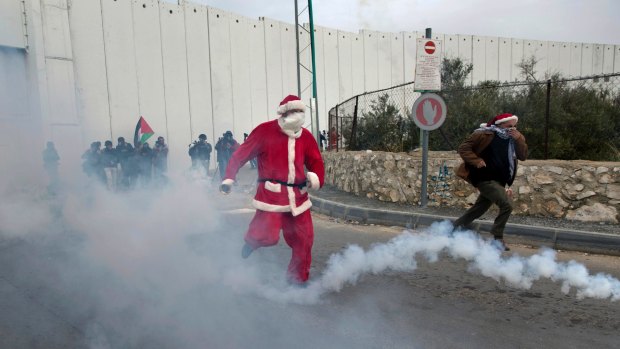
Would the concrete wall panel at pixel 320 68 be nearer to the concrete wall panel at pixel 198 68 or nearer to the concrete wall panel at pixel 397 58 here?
the concrete wall panel at pixel 397 58

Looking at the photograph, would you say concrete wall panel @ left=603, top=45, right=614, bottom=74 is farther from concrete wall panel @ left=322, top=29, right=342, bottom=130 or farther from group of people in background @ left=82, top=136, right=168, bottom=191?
group of people in background @ left=82, top=136, right=168, bottom=191

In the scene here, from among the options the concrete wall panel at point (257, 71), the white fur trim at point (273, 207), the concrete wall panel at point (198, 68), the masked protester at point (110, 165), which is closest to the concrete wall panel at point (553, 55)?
the concrete wall panel at point (257, 71)

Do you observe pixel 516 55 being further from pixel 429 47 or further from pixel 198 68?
pixel 429 47

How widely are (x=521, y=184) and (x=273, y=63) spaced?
13635 mm

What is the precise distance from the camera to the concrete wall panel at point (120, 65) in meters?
14.3

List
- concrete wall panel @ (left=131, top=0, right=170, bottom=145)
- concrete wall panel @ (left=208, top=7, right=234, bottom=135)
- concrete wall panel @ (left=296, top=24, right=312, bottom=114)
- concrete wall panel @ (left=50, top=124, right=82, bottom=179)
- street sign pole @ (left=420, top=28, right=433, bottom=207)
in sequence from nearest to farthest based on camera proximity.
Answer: street sign pole @ (left=420, top=28, right=433, bottom=207), concrete wall panel @ (left=50, top=124, right=82, bottom=179), concrete wall panel @ (left=131, top=0, right=170, bottom=145), concrete wall panel @ (left=208, top=7, right=234, bottom=135), concrete wall panel @ (left=296, top=24, right=312, bottom=114)

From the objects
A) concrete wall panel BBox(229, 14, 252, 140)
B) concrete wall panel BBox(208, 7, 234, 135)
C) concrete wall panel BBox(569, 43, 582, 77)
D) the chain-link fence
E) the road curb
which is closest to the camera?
the road curb

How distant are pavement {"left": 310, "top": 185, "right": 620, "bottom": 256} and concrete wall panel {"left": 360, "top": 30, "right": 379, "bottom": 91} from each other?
1371cm

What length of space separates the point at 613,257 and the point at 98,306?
17.6 feet

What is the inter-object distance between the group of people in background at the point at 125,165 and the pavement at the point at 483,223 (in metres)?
4.01

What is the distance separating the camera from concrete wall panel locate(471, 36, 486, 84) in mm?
24234

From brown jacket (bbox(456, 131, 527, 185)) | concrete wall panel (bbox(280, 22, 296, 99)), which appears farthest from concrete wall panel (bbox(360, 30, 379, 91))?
brown jacket (bbox(456, 131, 527, 185))

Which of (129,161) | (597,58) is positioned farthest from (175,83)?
(597,58)

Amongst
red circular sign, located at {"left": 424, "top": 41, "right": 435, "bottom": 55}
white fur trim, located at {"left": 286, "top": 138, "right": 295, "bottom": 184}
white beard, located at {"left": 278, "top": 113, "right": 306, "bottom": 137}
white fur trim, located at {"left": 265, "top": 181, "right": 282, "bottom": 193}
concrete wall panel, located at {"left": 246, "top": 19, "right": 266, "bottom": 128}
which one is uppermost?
concrete wall panel, located at {"left": 246, "top": 19, "right": 266, "bottom": 128}
